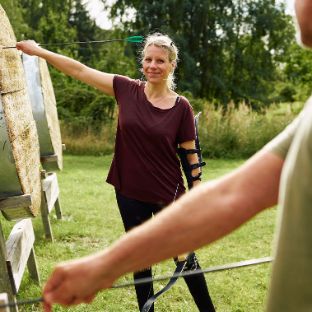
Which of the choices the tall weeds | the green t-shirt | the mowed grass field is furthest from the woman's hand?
the tall weeds

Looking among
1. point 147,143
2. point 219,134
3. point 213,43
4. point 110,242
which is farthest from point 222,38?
point 147,143

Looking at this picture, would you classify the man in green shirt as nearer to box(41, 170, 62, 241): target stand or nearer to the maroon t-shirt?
the maroon t-shirt

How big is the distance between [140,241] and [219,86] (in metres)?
20.8

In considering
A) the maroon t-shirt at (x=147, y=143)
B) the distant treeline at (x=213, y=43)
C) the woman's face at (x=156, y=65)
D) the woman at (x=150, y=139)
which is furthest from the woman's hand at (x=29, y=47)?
the distant treeline at (x=213, y=43)

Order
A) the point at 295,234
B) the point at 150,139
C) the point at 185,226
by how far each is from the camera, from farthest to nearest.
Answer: the point at 150,139 < the point at 185,226 < the point at 295,234

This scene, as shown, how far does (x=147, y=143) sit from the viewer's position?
308 centimetres

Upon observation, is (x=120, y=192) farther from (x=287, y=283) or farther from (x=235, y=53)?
(x=235, y=53)

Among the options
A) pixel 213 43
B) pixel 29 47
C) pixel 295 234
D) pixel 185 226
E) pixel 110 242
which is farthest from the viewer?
pixel 213 43

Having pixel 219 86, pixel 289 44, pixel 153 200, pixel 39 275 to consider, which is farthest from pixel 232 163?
pixel 289 44

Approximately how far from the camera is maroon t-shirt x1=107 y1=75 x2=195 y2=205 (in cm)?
307

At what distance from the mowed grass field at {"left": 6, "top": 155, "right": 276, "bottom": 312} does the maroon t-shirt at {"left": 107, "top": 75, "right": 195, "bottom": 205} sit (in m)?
1.09

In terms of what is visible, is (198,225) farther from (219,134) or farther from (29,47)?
(219,134)

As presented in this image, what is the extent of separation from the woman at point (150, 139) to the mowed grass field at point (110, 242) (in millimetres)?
743

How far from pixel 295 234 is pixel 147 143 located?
225cm
